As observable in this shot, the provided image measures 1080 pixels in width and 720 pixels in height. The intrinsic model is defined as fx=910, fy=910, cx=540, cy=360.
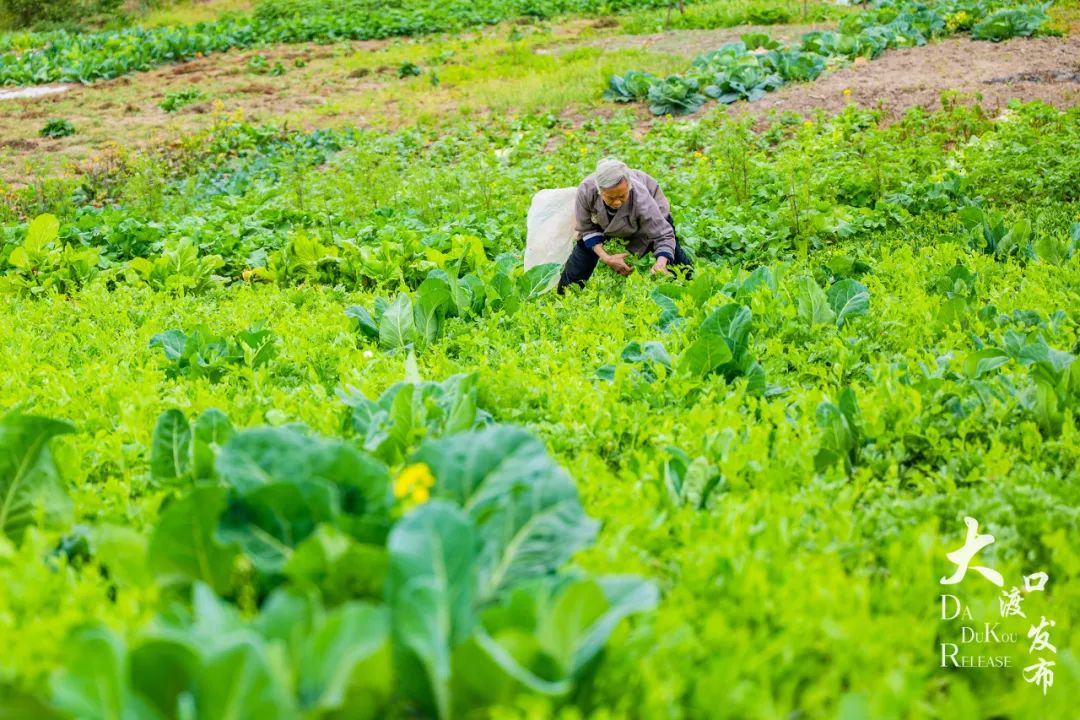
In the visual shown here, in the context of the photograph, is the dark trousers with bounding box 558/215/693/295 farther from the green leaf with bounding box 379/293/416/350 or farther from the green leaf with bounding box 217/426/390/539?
the green leaf with bounding box 217/426/390/539

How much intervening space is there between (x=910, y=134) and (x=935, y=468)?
26.6 ft

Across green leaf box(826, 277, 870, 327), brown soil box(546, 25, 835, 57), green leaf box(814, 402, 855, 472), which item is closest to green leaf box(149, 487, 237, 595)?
green leaf box(814, 402, 855, 472)

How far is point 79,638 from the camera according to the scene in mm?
1539

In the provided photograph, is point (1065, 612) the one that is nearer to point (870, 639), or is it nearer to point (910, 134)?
point (870, 639)

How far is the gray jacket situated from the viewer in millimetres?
7184

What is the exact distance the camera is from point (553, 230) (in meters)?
7.92

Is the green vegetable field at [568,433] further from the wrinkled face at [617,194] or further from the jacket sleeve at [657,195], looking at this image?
the jacket sleeve at [657,195]

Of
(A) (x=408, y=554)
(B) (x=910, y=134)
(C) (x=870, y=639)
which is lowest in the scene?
(B) (x=910, y=134)

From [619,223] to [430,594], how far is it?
5871 millimetres

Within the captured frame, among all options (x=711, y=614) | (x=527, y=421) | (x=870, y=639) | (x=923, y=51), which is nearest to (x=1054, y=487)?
(x=870, y=639)

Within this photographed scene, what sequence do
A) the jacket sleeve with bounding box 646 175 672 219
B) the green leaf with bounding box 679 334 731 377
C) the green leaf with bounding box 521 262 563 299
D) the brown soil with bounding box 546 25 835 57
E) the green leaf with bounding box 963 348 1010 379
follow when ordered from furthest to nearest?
the brown soil with bounding box 546 25 835 57 < the jacket sleeve with bounding box 646 175 672 219 < the green leaf with bounding box 521 262 563 299 < the green leaf with bounding box 679 334 731 377 < the green leaf with bounding box 963 348 1010 379

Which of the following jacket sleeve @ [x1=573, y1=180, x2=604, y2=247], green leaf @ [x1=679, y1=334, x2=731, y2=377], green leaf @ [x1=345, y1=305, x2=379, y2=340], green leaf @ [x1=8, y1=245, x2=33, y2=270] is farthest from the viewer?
green leaf @ [x1=8, y1=245, x2=33, y2=270]

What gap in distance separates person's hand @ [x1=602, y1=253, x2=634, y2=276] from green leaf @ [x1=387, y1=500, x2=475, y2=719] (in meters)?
5.48

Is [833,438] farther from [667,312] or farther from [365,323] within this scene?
[365,323]
